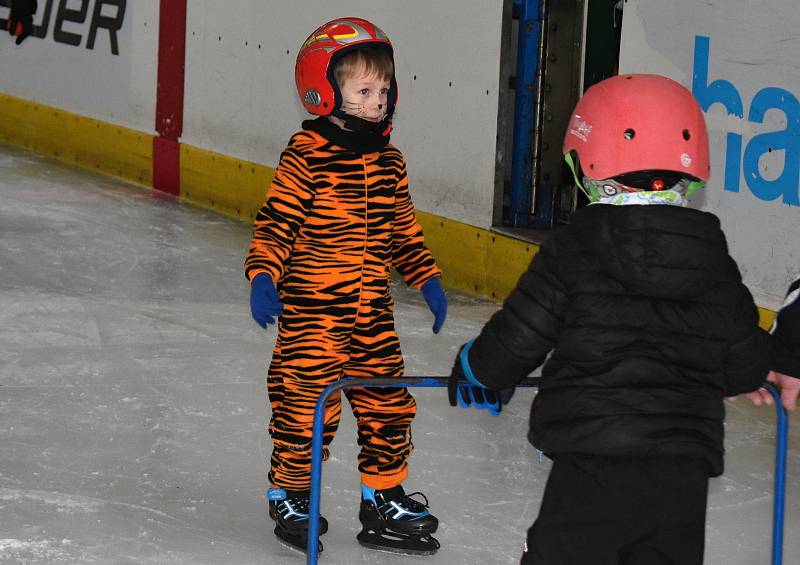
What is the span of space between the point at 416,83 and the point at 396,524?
3.81 meters

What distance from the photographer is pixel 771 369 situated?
101 inches

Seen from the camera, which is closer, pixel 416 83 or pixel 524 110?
pixel 524 110

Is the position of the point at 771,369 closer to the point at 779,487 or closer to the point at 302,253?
the point at 779,487

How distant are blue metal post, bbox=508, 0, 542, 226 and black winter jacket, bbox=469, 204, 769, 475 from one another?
447cm

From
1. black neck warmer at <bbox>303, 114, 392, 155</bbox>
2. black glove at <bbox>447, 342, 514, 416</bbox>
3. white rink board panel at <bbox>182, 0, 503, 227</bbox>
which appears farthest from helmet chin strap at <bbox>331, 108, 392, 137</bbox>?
white rink board panel at <bbox>182, 0, 503, 227</bbox>

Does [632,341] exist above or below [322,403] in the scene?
above

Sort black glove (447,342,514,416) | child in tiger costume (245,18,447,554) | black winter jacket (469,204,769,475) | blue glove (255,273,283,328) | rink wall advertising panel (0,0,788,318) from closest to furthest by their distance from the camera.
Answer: black winter jacket (469,204,769,475)
black glove (447,342,514,416)
blue glove (255,273,283,328)
child in tiger costume (245,18,447,554)
rink wall advertising panel (0,0,788,318)

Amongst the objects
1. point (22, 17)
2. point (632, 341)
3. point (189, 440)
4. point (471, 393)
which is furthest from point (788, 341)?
point (22, 17)

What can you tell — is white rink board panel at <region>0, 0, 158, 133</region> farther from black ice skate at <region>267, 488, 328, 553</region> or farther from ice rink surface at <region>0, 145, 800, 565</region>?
black ice skate at <region>267, 488, 328, 553</region>

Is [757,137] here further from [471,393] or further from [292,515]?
[471,393]

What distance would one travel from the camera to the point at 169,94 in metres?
9.11

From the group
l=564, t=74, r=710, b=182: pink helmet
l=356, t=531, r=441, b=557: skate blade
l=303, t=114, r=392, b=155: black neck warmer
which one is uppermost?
l=564, t=74, r=710, b=182: pink helmet

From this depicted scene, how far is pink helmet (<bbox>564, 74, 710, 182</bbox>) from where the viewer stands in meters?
2.36

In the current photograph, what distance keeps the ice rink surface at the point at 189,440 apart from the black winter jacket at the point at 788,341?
1257 millimetres
